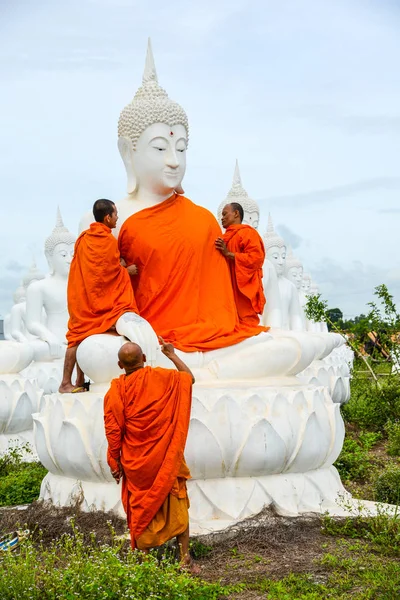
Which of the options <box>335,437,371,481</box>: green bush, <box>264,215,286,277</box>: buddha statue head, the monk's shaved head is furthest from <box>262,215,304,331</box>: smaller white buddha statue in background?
the monk's shaved head

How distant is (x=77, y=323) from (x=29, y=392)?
13.2 ft

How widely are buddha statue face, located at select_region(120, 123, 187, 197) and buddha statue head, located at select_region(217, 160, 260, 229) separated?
3.61 metres

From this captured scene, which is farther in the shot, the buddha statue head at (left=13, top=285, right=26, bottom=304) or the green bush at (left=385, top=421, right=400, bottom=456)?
the buddha statue head at (left=13, top=285, right=26, bottom=304)

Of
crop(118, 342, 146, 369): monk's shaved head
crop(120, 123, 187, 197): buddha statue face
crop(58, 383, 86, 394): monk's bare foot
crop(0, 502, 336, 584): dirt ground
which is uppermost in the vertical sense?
crop(120, 123, 187, 197): buddha statue face

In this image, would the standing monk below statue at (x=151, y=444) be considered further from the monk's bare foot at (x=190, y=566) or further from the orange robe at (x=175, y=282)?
the orange robe at (x=175, y=282)

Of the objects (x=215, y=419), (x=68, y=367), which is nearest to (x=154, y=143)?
(x=68, y=367)

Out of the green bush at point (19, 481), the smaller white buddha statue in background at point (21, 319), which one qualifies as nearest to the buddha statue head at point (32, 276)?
the smaller white buddha statue in background at point (21, 319)

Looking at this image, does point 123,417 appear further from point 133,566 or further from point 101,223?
point 101,223

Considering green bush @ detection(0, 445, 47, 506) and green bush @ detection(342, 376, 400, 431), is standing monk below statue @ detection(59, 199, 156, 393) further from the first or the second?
green bush @ detection(342, 376, 400, 431)

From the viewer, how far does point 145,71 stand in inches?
302

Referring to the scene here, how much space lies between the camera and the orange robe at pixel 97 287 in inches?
256

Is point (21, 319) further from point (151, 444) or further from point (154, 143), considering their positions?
point (151, 444)

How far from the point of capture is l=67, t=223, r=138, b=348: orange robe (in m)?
6.50

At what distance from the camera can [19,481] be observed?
7.94m
